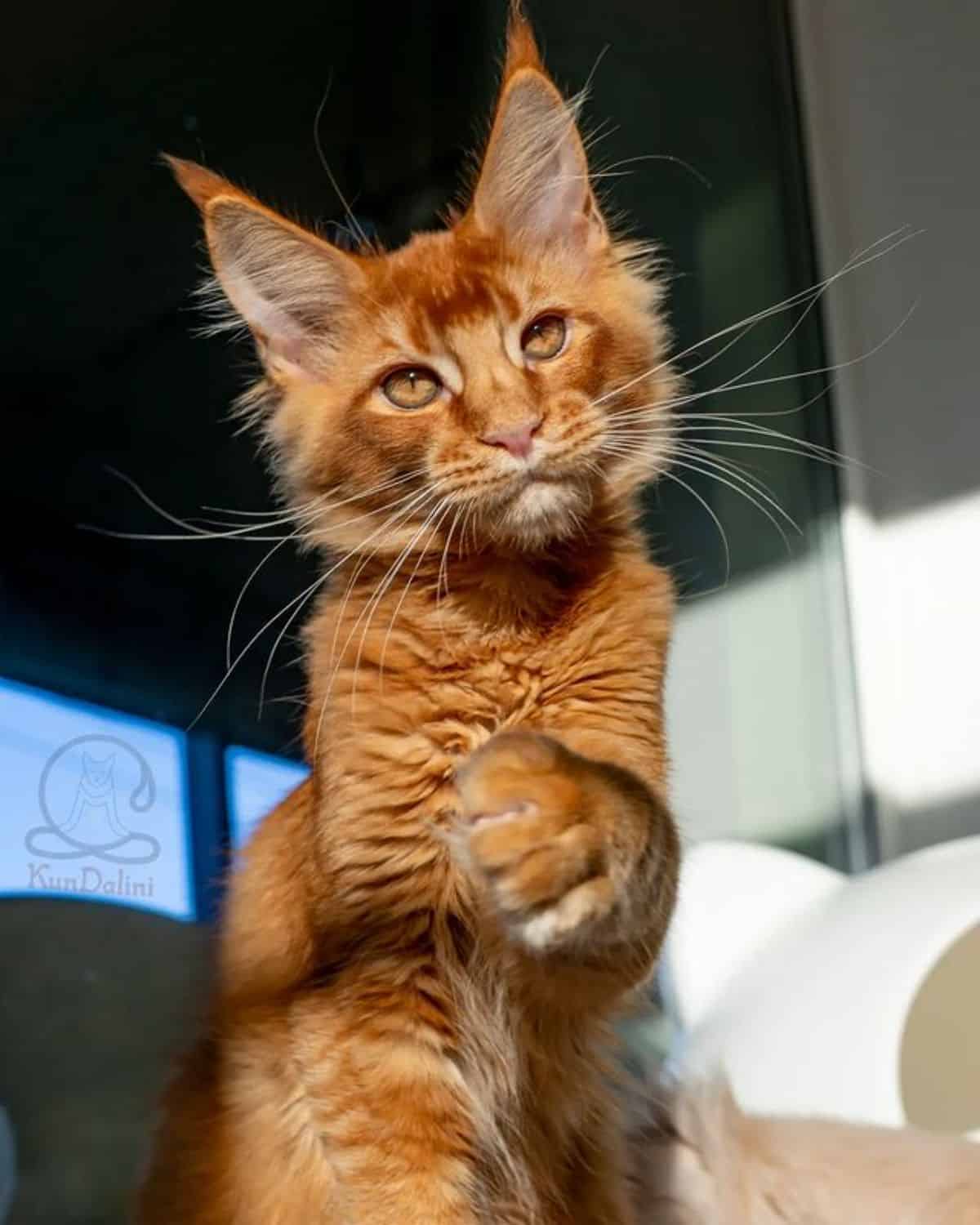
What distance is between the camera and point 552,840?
0.78m

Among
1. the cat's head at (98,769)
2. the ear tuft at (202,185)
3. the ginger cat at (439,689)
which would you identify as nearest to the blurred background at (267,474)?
the cat's head at (98,769)

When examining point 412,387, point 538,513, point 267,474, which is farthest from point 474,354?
point 267,474

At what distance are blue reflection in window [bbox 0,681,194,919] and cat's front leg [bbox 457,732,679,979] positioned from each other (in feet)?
3.89

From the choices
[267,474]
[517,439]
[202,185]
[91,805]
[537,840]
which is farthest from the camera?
[267,474]

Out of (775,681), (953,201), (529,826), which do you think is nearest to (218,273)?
(529,826)

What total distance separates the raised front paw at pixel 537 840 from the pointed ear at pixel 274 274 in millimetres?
730

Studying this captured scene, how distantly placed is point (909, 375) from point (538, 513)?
1.80m

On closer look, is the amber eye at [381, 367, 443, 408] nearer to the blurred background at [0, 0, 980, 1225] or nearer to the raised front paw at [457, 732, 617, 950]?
the blurred background at [0, 0, 980, 1225]

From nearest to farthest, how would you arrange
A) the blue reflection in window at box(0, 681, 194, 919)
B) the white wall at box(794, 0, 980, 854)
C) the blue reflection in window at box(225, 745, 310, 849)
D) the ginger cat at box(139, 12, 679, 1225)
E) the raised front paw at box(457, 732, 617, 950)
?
the raised front paw at box(457, 732, 617, 950)
the ginger cat at box(139, 12, 679, 1225)
the blue reflection in window at box(0, 681, 194, 919)
the blue reflection in window at box(225, 745, 310, 849)
the white wall at box(794, 0, 980, 854)

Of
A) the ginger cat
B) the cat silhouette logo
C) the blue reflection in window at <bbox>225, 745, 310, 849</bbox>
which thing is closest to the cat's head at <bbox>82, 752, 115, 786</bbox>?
the cat silhouette logo

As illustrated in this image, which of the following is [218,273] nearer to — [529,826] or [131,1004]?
[529,826]

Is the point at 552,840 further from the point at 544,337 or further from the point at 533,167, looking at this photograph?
the point at 533,167

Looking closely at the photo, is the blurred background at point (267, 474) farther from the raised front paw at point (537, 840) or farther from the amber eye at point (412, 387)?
the raised front paw at point (537, 840)

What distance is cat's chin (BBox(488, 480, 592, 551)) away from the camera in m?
1.21
